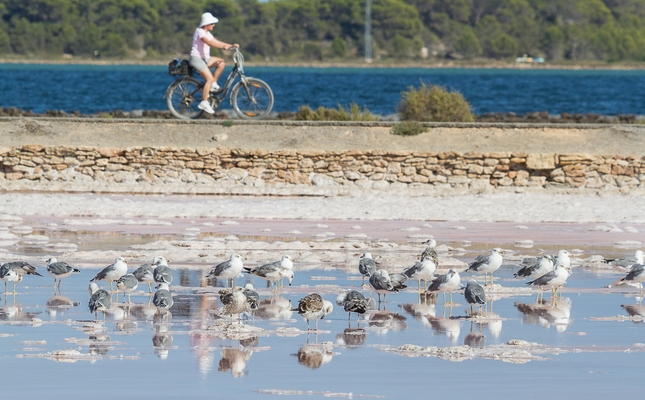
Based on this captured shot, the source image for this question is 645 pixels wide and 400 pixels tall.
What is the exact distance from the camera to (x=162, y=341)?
33.7 ft

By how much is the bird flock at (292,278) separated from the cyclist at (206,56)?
11.4 metres

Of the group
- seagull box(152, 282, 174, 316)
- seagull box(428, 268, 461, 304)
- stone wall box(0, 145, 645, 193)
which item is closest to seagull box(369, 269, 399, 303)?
seagull box(428, 268, 461, 304)

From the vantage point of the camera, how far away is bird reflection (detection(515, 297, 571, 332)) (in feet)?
37.0

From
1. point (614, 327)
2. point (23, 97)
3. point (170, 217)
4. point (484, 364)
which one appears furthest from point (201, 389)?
point (23, 97)

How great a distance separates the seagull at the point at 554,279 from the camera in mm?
12148

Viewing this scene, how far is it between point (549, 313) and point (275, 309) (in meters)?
2.63

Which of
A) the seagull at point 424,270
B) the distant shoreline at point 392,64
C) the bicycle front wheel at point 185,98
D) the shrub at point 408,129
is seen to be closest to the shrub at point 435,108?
the shrub at point 408,129

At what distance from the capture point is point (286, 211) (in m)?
→ 21.0

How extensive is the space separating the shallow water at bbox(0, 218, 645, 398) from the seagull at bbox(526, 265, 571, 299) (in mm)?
197

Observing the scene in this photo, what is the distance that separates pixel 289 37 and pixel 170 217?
567 feet

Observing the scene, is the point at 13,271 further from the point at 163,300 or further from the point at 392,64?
the point at 392,64

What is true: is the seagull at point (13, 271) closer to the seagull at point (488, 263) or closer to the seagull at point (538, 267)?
the seagull at point (488, 263)

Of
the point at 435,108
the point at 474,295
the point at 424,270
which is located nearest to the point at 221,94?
the point at 435,108

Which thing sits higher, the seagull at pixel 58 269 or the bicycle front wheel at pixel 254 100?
the bicycle front wheel at pixel 254 100
